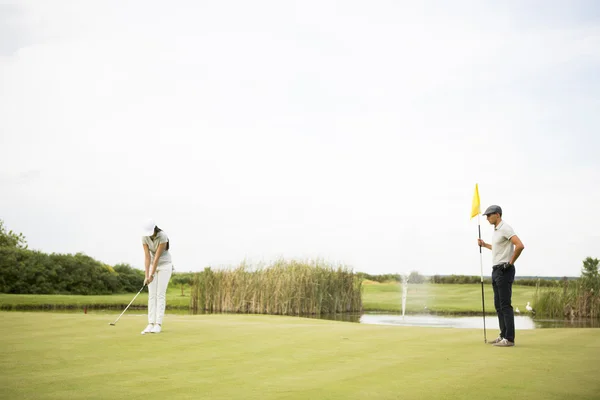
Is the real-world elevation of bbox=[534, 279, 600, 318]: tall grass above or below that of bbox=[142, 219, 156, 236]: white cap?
below

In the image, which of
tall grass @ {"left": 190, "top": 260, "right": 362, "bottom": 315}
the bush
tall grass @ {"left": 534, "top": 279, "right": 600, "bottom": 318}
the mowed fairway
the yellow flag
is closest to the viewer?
the mowed fairway

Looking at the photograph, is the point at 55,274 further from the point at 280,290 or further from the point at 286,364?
the point at 286,364

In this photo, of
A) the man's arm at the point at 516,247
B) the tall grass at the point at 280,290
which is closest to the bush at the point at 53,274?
the tall grass at the point at 280,290

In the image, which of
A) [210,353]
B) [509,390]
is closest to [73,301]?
[210,353]

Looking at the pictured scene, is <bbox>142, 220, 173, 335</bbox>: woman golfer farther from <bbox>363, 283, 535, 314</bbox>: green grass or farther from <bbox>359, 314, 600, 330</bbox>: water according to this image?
<bbox>363, 283, 535, 314</bbox>: green grass

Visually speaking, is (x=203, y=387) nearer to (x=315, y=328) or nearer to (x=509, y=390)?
(x=509, y=390)

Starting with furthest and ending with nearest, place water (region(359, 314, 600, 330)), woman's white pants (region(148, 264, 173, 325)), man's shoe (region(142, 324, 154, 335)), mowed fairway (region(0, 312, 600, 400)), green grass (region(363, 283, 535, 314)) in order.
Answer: green grass (region(363, 283, 535, 314))
water (region(359, 314, 600, 330))
woman's white pants (region(148, 264, 173, 325))
man's shoe (region(142, 324, 154, 335))
mowed fairway (region(0, 312, 600, 400))

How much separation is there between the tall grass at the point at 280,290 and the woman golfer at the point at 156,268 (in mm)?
15458

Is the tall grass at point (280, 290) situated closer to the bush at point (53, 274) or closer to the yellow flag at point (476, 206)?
the bush at point (53, 274)

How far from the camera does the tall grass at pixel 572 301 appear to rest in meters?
25.1

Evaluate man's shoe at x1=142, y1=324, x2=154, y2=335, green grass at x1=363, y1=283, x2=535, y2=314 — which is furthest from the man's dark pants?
green grass at x1=363, y1=283, x2=535, y2=314

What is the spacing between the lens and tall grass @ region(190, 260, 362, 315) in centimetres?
2681

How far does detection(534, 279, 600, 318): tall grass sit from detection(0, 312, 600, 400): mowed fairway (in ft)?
47.7

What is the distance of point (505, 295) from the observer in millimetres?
9914
